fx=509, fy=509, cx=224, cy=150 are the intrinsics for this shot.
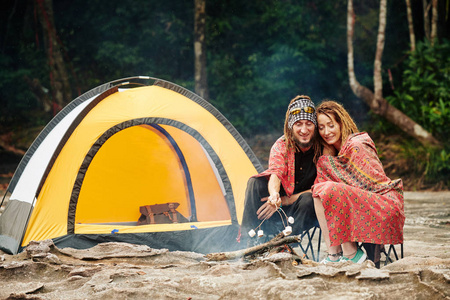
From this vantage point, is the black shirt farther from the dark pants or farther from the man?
the dark pants

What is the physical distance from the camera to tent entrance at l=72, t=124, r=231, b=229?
15.4ft

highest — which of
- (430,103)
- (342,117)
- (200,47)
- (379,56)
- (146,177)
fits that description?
(200,47)

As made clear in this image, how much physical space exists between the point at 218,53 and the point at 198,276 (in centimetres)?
934

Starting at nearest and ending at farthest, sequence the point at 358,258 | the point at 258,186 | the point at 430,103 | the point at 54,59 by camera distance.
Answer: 1. the point at 358,258
2. the point at 258,186
3. the point at 430,103
4. the point at 54,59

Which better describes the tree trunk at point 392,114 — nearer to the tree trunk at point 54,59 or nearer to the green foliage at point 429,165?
the green foliage at point 429,165

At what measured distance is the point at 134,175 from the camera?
16.1 feet

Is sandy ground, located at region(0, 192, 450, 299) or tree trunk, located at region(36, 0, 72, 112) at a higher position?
tree trunk, located at region(36, 0, 72, 112)

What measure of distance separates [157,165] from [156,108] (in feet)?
2.78

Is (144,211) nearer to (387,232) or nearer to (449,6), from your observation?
(387,232)

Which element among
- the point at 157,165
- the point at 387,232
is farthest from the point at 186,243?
the point at 387,232

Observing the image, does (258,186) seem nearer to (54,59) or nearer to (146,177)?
(146,177)

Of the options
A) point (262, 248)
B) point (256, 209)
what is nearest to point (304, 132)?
point (256, 209)

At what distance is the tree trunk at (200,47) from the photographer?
9.30 metres

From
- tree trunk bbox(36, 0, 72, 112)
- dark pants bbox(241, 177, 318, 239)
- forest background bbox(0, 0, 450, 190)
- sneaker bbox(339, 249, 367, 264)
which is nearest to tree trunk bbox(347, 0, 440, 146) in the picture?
forest background bbox(0, 0, 450, 190)
